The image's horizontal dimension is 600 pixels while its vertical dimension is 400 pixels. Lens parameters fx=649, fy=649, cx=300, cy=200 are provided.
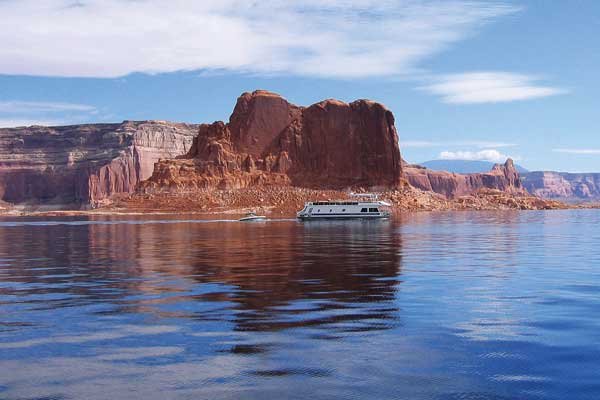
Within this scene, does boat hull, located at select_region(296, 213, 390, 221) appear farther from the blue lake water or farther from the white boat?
the blue lake water

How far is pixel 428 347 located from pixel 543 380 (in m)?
3.84

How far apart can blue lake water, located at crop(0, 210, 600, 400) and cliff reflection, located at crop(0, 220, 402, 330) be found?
143 mm

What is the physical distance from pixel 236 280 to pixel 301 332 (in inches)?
555

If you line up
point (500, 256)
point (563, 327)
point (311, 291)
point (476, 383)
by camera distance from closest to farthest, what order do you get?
point (476, 383) → point (563, 327) → point (311, 291) → point (500, 256)

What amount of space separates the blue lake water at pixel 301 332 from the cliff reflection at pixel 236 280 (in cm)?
14

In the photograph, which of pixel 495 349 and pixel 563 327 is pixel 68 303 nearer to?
pixel 495 349

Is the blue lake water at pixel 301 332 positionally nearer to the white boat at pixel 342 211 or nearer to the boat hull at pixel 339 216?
the boat hull at pixel 339 216

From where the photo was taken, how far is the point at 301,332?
21.1m

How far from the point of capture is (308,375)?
650 inches

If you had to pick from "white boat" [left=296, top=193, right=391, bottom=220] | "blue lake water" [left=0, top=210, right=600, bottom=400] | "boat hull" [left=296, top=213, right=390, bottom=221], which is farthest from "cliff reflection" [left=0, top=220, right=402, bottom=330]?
"white boat" [left=296, top=193, right=391, bottom=220]

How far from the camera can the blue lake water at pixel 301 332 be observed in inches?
623

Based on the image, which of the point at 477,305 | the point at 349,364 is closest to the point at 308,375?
the point at 349,364

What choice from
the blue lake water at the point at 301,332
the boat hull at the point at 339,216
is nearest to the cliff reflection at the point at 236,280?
the blue lake water at the point at 301,332

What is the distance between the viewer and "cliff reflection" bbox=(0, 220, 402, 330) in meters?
24.7
